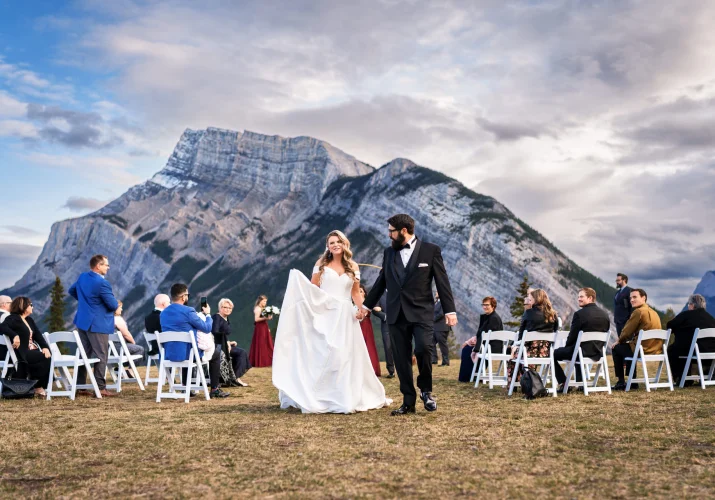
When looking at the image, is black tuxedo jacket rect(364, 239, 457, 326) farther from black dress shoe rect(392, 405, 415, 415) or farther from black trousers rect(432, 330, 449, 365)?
black trousers rect(432, 330, 449, 365)

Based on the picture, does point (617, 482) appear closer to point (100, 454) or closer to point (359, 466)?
point (359, 466)

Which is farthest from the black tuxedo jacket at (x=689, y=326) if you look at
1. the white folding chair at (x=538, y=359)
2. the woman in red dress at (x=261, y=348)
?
the woman in red dress at (x=261, y=348)

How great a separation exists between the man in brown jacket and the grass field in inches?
73.7

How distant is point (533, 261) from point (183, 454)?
165 meters

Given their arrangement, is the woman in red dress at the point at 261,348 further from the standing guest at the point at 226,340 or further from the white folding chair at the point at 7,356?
the white folding chair at the point at 7,356

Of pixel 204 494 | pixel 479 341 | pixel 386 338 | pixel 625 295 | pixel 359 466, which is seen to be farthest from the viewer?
pixel 625 295

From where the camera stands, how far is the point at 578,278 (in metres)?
169

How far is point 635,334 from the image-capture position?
37.2ft

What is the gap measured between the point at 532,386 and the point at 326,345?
3.30 m

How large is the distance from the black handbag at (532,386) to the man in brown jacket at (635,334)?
1.83 meters

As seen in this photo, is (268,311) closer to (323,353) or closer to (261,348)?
(261,348)

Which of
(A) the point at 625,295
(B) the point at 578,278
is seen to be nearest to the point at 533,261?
(B) the point at 578,278

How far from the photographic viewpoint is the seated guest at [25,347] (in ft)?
34.3

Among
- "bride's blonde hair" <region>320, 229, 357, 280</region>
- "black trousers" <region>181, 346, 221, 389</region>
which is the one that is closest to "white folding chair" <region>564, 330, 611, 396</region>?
"bride's blonde hair" <region>320, 229, 357, 280</region>
